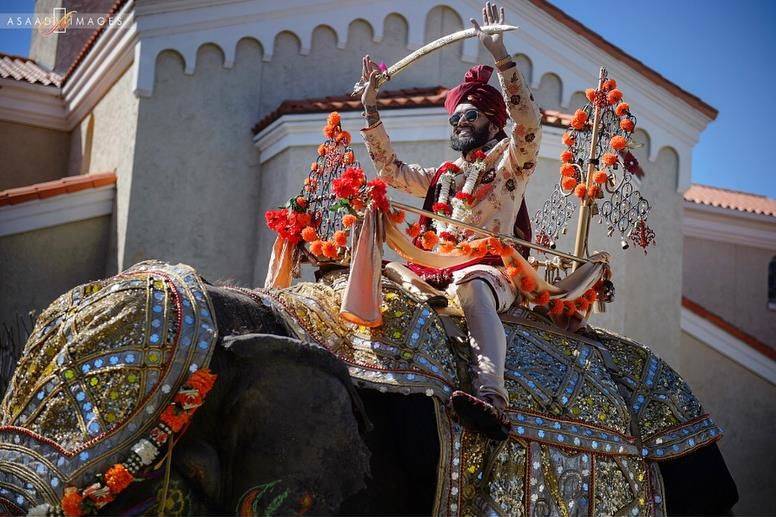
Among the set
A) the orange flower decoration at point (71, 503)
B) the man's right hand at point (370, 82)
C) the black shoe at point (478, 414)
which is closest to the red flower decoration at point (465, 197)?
the man's right hand at point (370, 82)

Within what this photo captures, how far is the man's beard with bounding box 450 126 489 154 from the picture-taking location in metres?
6.76

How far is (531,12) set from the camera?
14.5 metres

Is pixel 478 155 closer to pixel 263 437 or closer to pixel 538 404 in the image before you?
pixel 538 404

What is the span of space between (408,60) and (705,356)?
10.6 metres

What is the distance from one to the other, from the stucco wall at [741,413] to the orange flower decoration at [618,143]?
898 cm

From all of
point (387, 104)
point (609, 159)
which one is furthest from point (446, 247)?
point (387, 104)

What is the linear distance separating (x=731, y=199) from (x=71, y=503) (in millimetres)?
19704

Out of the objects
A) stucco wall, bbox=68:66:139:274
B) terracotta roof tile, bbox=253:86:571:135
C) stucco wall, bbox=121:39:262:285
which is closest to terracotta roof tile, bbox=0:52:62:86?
stucco wall, bbox=68:66:139:274

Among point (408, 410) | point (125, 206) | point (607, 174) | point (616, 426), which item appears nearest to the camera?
point (408, 410)

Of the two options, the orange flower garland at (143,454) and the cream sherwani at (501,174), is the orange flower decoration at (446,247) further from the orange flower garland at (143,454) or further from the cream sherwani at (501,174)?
the orange flower garland at (143,454)

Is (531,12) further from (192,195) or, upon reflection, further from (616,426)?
(616,426)

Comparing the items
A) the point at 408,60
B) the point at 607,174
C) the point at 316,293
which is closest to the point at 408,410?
the point at 316,293

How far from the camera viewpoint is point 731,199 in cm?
2223

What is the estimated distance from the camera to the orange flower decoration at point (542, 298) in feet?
21.3
